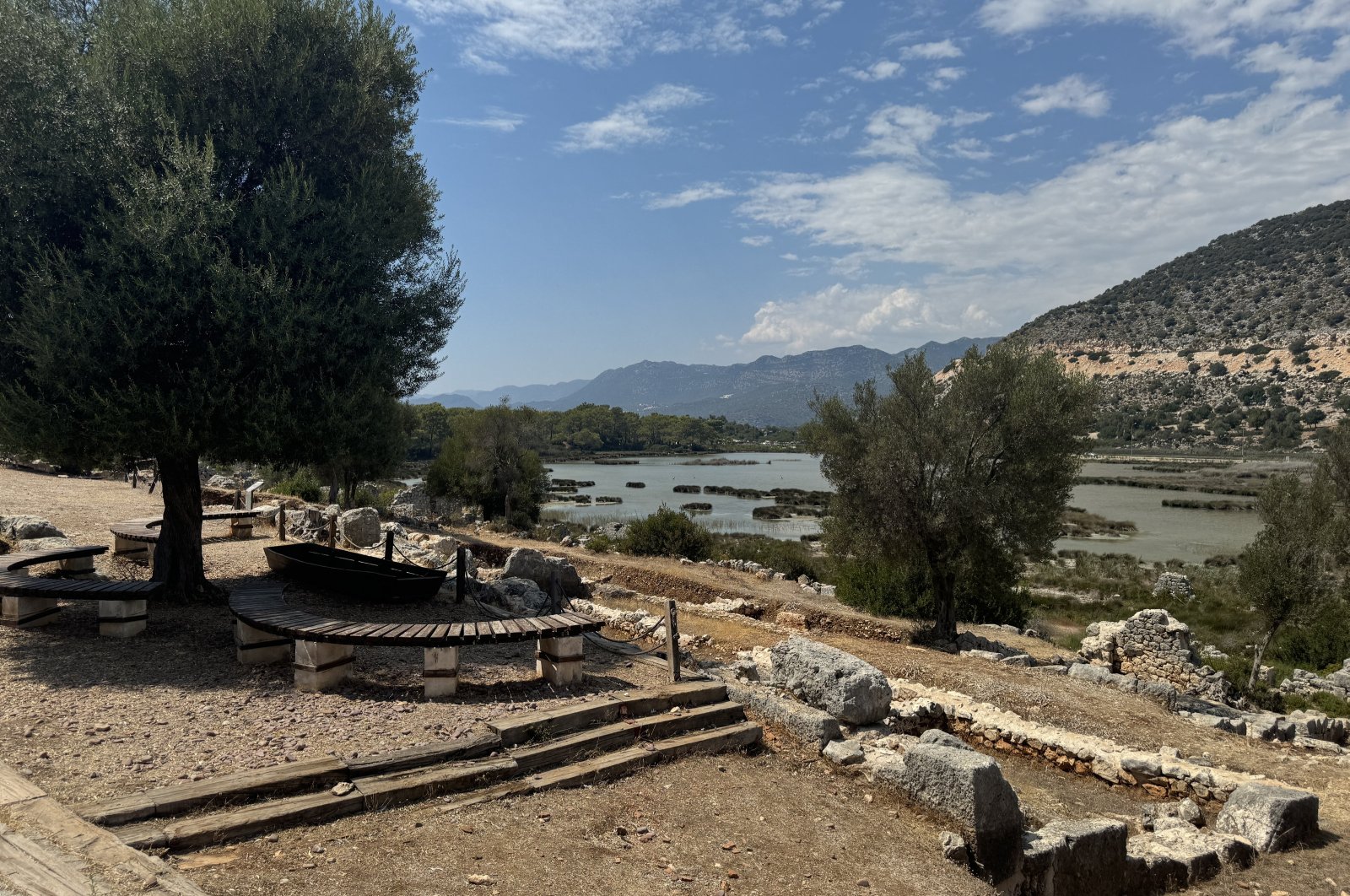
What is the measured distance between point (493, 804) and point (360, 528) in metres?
13.9

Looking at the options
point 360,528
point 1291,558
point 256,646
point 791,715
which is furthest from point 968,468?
point 360,528

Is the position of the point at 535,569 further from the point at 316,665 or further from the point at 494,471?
the point at 494,471

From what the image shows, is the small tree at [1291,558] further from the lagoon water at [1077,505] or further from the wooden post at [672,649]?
the lagoon water at [1077,505]

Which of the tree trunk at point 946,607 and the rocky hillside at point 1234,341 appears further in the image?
the rocky hillside at point 1234,341

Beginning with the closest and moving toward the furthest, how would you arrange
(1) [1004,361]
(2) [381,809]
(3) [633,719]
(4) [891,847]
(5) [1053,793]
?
1. (2) [381,809]
2. (4) [891,847]
3. (3) [633,719]
4. (5) [1053,793]
5. (1) [1004,361]

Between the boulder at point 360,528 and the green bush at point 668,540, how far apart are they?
8.73m

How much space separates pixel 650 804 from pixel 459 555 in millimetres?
6330

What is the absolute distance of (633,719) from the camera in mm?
7098

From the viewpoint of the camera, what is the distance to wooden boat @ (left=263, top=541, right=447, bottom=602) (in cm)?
1055

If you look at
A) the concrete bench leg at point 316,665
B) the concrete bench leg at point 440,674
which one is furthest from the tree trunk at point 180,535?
the concrete bench leg at point 440,674

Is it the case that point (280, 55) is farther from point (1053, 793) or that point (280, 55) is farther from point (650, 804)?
point (1053, 793)

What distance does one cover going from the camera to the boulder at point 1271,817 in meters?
7.10

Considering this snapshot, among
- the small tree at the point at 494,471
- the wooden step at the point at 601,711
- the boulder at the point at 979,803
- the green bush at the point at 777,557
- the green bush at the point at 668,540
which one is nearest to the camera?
the boulder at the point at 979,803

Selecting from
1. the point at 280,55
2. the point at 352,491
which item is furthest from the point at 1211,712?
the point at 352,491
